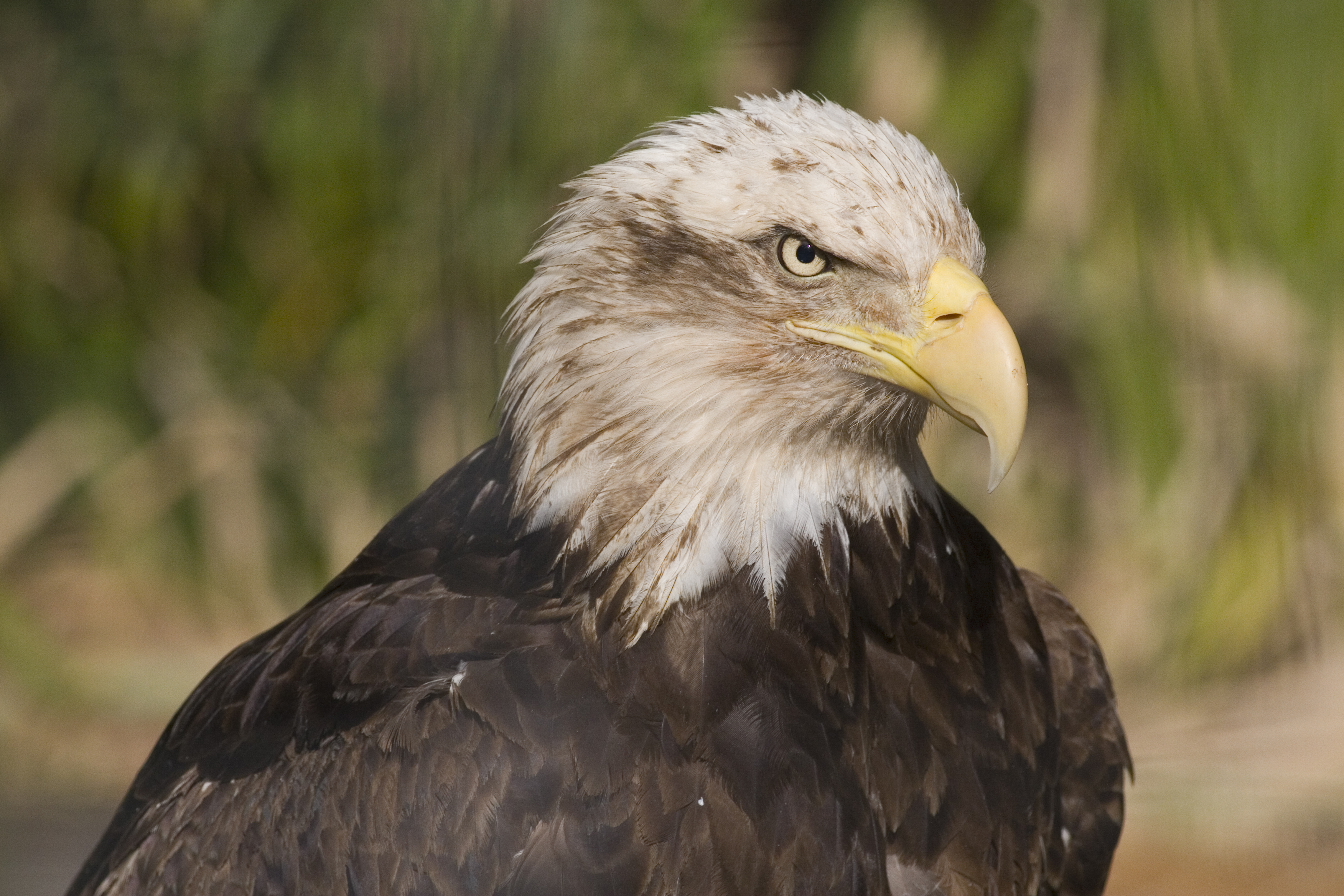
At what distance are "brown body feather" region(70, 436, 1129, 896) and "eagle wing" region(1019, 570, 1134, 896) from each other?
189mm

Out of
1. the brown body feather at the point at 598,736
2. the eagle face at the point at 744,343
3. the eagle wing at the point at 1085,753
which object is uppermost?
the eagle face at the point at 744,343

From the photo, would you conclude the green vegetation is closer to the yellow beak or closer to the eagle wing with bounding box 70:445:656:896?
the eagle wing with bounding box 70:445:656:896

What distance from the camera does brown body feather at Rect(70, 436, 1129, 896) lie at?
1.50 m

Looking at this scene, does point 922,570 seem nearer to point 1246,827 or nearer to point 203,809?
point 203,809

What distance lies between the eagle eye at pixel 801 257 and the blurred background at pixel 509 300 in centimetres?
32

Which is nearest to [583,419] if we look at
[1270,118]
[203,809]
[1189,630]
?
[203,809]

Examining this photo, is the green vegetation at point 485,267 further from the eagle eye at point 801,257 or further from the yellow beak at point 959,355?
the yellow beak at point 959,355

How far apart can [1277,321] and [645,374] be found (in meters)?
2.31

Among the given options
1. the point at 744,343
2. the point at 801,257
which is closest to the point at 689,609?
the point at 744,343

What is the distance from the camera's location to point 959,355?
1471mm

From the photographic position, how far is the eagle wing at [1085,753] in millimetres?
2014

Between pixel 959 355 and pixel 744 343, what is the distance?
0.23m

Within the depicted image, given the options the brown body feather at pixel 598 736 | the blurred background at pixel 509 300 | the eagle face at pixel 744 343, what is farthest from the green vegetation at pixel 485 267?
the brown body feather at pixel 598 736

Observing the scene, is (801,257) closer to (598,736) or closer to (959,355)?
(959,355)
